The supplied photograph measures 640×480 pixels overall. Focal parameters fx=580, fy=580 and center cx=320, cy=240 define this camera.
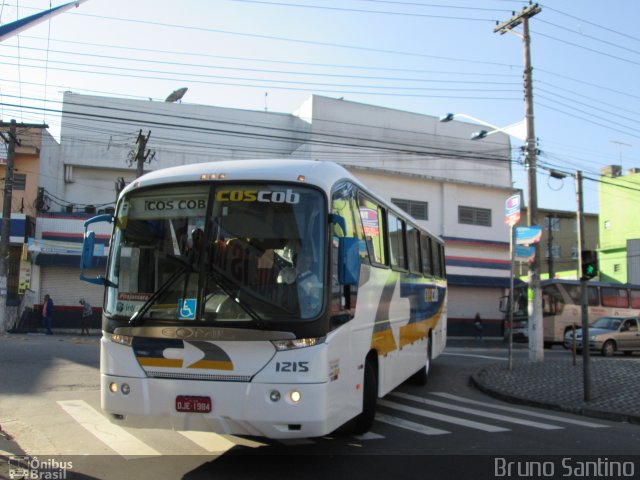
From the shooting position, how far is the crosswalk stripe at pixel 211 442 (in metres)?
6.77

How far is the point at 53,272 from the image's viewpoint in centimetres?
2919

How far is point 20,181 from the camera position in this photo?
29.3m

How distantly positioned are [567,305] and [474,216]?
1006cm

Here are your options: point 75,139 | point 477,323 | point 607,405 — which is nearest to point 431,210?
point 477,323

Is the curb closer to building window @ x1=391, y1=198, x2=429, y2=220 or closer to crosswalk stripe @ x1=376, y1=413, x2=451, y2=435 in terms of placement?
crosswalk stripe @ x1=376, y1=413, x2=451, y2=435

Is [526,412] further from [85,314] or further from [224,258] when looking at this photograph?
[85,314]

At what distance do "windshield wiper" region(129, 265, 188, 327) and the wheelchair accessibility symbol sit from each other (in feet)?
0.86

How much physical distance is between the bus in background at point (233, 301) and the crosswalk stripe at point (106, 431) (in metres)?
0.84

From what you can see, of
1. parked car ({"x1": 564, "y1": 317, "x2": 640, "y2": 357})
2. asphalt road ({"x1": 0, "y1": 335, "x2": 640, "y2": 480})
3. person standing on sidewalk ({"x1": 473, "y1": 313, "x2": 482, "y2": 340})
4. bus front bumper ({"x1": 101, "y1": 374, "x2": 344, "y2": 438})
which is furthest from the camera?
person standing on sidewalk ({"x1": 473, "y1": 313, "x2": 482, "y2": 340})

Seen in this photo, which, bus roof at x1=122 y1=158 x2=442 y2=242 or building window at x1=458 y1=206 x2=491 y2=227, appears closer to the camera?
bus roof at x1=122 y1=158 x2=442 y2=242

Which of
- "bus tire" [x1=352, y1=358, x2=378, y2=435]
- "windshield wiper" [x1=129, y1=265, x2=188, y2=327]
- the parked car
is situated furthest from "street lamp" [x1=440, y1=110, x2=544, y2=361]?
"windshield wiper" [x1=129, y1=265, x2=188, y2=327]

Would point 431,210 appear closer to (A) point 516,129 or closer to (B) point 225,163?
(A) point 516,129

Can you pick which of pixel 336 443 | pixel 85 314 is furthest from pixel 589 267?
pixel 85 314

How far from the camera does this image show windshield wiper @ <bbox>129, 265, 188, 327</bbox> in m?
5.89
